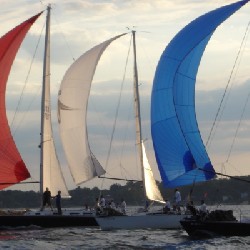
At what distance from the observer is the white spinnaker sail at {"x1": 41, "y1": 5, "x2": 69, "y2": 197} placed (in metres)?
44.1

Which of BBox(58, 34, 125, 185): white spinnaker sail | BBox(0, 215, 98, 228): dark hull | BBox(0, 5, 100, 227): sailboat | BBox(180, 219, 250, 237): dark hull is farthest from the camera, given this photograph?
BBox(58, 34, 125, 185): white spinnaker sail

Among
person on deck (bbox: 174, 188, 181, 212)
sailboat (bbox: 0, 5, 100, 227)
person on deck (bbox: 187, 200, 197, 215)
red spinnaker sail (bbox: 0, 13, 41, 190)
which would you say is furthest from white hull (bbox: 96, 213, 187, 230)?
person on deck (bbox: 187, 200, 197, 215)

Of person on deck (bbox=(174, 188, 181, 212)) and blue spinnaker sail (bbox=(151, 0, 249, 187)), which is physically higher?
blue spinnaker sail (bbox=(151, 0, 249, 187))

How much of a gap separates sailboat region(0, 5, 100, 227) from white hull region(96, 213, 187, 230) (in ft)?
3.66

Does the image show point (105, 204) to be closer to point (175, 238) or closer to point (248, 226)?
point (175, 238)

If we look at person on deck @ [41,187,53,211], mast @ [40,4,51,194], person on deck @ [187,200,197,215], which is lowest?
person on deck @ [187,200,197,215]

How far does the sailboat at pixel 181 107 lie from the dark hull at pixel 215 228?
2511mm

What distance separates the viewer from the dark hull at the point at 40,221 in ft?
137

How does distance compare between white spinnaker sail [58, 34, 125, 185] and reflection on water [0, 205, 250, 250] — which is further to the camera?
white spinnaker sail [58, 34, 125, 185]

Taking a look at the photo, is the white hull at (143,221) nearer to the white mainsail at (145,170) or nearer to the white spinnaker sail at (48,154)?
the white mainsail at (145,170)

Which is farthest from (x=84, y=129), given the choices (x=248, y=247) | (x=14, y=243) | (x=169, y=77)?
(x=248, y=247)

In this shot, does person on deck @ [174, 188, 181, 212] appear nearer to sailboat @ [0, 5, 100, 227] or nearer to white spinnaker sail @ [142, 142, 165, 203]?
white spinnaker sail @ [142, 142, 165, 203]

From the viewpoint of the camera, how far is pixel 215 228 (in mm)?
33906

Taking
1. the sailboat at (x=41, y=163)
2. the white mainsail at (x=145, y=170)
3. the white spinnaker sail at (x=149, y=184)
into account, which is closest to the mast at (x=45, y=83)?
the sailboat at (x=41, y=163)
